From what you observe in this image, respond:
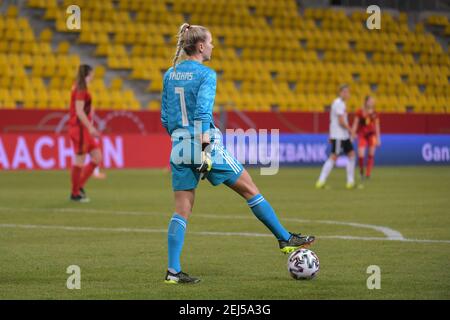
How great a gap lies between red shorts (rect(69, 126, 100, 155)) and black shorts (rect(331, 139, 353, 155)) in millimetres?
6804

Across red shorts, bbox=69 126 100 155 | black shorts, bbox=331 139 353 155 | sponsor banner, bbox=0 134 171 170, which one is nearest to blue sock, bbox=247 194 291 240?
red shorts, bbox=69 126 100 155

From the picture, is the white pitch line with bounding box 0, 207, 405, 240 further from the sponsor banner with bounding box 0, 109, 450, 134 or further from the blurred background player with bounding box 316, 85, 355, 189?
the sponsor banner with bounding box 0, 109, 450, 134

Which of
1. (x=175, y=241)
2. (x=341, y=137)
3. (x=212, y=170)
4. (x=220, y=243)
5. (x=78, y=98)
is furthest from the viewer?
(x=341, y=137)

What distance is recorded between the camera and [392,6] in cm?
4203

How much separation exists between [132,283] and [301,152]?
2283cm

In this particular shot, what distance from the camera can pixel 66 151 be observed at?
27.4m

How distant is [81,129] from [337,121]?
7.05 meters

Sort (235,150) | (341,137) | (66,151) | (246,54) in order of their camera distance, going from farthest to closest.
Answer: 1. (246,54)
2. (235,150)
3. (66,151)
4. (341,137)

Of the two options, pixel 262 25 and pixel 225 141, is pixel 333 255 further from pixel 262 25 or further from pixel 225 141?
pixel 262 25

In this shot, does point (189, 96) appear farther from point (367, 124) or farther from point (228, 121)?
point (228, 121)

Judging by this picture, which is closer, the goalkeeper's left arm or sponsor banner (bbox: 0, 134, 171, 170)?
the goalkeeper's left arm

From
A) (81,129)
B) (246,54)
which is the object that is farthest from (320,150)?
(81,129)

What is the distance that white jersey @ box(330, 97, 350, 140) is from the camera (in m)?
22.5
